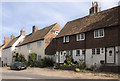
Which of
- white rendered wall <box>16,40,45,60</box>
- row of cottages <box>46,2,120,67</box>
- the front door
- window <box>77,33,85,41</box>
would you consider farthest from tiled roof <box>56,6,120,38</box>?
white rendered wall <box>16,40,45,60</box>

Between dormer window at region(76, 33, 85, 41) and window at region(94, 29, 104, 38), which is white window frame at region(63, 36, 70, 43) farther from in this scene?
window at region(94, 29, 104, 38)

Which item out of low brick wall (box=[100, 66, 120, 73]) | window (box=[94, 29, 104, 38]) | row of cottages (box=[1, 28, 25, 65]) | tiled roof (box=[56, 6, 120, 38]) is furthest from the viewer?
row of cottages (box=[1, 28, 25, 65])

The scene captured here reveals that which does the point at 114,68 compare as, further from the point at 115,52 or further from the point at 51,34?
→ the point at 51,34

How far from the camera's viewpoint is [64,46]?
28.9 meters

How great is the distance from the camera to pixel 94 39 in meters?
23.1

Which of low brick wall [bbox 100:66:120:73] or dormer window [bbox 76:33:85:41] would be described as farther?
dormer window [bbox 76:33:85:41]

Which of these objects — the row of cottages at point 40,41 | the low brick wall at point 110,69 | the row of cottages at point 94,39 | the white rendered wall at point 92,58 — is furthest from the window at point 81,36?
the row of cottages at point 40,41

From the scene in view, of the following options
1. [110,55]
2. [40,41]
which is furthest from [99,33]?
[40,41]

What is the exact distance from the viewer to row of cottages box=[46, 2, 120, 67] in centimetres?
2073

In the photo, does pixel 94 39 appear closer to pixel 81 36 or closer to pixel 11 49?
pixel 81 36

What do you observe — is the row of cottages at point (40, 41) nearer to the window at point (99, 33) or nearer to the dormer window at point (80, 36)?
the dormer window at point (80, 36)

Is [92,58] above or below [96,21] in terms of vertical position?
below

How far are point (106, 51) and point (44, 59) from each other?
15442 mm

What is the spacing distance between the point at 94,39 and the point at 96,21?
314 centimetres
